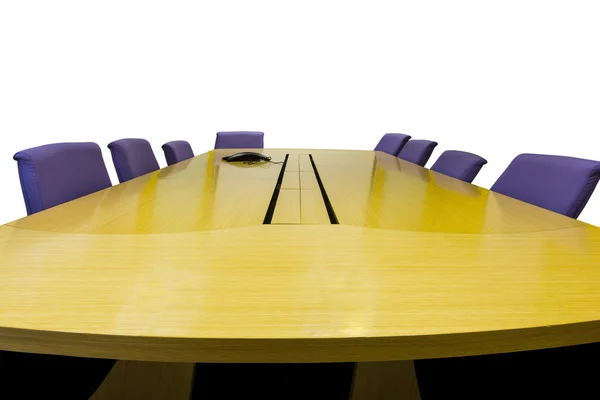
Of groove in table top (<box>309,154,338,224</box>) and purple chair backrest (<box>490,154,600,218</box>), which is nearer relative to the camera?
groove in table top (<box>309,154,338,224</box>)

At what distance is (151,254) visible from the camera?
2.74ft

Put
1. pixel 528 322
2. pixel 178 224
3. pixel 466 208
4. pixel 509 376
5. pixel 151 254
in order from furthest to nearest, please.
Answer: pixel 466 208, pixel 178 224, pixel 509 376, pixel 151 254, pixel 528 322

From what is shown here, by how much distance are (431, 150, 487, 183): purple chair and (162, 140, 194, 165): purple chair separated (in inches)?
87.3

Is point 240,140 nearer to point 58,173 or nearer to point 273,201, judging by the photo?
point 58,173

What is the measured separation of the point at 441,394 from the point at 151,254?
0.74 m

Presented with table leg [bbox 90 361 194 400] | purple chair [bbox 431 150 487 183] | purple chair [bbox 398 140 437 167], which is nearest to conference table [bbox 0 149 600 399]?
table leg [bbox 90 361 194 400]

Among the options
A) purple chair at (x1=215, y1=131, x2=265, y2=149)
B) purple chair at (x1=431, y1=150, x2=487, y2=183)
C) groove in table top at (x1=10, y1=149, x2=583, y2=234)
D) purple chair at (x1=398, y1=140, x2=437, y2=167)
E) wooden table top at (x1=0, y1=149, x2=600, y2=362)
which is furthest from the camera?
purple chair at (x1=215, y1=131, x2=265, y2=149)

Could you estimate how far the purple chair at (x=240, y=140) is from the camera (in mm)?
5020

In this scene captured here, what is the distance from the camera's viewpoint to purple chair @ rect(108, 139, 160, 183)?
2371 mm

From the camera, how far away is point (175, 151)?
11.4ft

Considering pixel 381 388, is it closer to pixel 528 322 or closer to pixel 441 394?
pixel 441 394

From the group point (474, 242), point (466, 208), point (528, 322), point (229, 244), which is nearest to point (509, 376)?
point (474, 242)

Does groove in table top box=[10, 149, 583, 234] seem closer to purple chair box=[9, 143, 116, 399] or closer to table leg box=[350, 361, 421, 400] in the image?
purple chair box=[9, 143, 116, 399]

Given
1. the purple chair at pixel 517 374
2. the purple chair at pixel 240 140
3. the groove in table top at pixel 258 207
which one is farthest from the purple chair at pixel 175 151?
the purple chair at pixel 517 374
